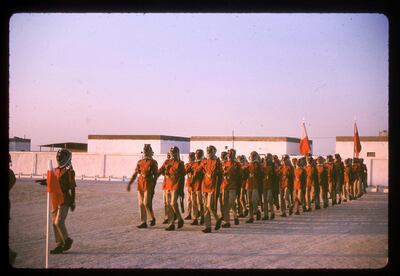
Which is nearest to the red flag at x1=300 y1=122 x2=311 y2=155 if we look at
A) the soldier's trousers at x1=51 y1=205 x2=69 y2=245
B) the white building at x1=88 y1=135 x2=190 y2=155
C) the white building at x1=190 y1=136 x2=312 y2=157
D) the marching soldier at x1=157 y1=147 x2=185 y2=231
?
the marching soldier at x1=157 y1=147 x2=185 y2=231

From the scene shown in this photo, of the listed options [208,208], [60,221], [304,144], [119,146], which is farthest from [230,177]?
[119,146]

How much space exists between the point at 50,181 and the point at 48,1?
→ 3042 mm

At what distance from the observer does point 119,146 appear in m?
38.4

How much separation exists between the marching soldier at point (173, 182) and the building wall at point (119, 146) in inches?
1013

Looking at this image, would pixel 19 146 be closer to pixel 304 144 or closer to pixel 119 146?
pixel 119 146

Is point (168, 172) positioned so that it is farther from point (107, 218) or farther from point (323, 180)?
point (323, 180)

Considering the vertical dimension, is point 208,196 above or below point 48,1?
below

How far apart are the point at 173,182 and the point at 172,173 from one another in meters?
0.23

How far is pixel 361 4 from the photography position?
630 centimetres

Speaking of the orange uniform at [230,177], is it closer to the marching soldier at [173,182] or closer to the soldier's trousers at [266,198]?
the marching soldier at [173,182]

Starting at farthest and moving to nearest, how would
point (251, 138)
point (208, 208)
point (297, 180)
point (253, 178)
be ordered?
point (251, 138)
point (297, 180)
point (253, 178)
point (208, 208)
